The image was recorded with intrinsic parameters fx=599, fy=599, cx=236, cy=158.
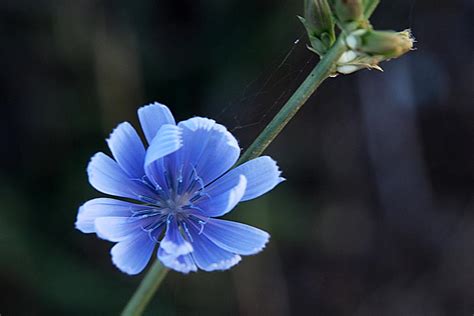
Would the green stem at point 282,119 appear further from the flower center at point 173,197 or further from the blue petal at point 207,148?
the flower center at point 173,197

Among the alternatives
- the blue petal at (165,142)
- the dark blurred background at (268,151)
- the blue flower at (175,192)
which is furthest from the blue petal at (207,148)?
the dark blurred background at (268,151)

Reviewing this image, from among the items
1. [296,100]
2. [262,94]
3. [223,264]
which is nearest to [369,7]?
[296,100]

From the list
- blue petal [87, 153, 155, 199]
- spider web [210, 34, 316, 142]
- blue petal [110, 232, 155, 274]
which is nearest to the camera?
blue petal [110, 232, 155, 274]

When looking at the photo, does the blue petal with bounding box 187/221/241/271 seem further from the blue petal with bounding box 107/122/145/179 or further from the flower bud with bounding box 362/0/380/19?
the flower bud with bounding box 362/0/380/19

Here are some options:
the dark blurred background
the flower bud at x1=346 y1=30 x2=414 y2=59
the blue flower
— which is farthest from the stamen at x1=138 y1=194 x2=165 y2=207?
the dark blurred background

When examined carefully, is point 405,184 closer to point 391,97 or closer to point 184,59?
point 391,97
